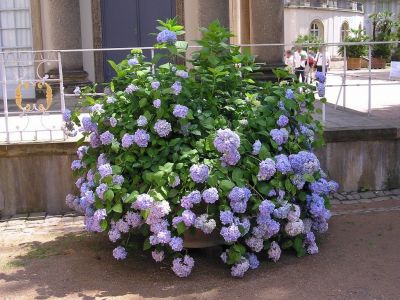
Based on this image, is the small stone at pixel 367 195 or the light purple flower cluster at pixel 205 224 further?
the small stone at pixel 367 195

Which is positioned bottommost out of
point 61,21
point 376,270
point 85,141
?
point 376,270

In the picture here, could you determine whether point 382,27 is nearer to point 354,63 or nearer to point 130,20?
point 354,63

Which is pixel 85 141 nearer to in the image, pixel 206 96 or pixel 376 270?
pixel 206 96

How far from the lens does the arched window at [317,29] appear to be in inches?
1734

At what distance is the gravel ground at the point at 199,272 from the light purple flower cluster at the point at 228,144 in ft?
3.17

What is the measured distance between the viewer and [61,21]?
10805mm

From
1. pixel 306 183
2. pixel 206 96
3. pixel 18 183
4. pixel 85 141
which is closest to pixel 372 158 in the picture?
pixel 306 183

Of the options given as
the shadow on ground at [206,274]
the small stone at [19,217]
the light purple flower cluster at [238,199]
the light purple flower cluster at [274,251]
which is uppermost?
the light purple flower cluster at [238,199]

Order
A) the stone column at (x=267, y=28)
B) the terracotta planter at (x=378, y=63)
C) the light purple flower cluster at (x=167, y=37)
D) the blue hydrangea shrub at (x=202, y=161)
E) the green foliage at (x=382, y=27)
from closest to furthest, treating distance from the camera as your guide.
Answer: the blue hydrangea shrub at (x=202, y=161) < the light purple flower cluster at (x=167, y=37) < the stone column at (x=267, y=28) < the terracotta planter at (x=378, y=63) < the green foliage at (x=382, y=27)

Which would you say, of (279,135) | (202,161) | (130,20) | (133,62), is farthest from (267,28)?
(202,161)

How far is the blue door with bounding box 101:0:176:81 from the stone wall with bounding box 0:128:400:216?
488 centimetres

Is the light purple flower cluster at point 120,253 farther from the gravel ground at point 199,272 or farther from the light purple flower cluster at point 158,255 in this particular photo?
the light purple flower cluster at point 158,255

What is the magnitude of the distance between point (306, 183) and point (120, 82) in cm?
189

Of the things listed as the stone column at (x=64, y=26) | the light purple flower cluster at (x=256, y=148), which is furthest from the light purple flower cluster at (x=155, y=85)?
the stone column at (x=64, y=26)
